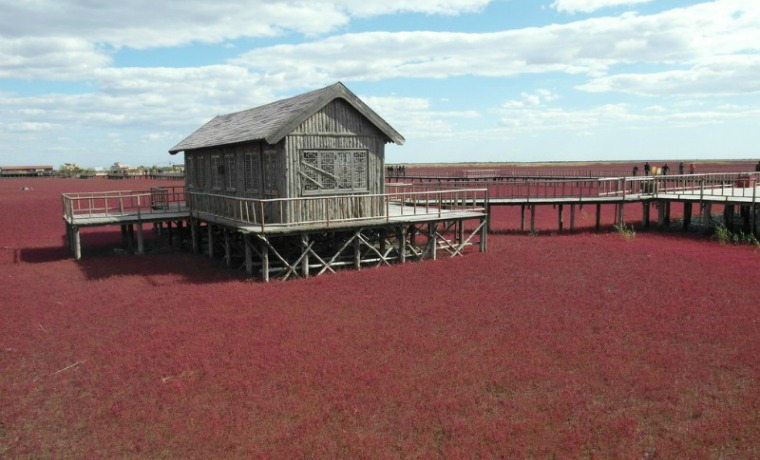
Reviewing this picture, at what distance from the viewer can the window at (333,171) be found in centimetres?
1972

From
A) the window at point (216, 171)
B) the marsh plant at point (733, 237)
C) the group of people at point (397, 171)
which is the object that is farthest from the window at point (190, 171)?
the group of people at point (397, 171)

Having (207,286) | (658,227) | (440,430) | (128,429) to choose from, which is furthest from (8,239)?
(658,227)

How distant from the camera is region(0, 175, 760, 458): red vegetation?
8547 mm

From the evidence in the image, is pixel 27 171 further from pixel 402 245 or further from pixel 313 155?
pixel 402 245

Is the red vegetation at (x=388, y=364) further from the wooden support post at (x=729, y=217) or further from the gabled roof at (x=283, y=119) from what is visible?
the wooden support post at (x=729, y=217)

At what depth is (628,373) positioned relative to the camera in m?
10.6

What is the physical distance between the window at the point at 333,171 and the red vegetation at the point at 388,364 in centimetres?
321

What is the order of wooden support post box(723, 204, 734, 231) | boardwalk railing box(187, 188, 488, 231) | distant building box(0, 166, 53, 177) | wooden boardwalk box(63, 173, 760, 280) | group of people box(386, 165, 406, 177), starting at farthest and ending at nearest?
distant building box(0, 166, 53, 177) → group of people box(386, 165, 406, 177) → wooden support post box(723, 204, 734, 231) → boardwalk railing box(187, 188, 488, 231) → wooden boardwalk box(63, 173, 760, 280)

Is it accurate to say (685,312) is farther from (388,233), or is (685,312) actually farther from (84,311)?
(84,311)

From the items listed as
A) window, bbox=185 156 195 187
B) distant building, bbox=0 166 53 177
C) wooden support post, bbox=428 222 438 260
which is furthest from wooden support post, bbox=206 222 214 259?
distant building, bbox=0 166 53 177

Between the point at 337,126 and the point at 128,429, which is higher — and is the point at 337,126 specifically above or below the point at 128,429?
above

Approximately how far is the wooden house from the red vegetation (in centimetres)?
270

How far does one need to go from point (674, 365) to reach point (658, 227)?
21.2 m

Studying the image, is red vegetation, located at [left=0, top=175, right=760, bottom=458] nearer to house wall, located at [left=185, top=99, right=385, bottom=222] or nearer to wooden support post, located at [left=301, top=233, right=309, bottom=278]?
wooden support post, located at [left=301, top=233, right=309, bottom=278]
